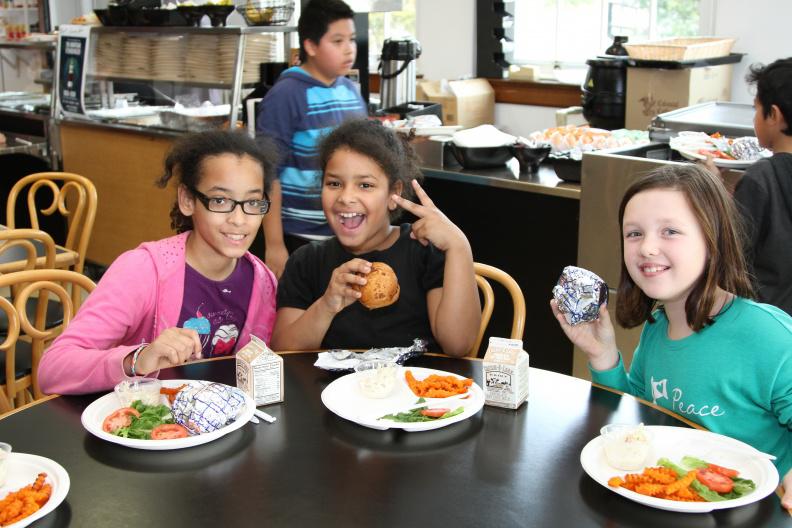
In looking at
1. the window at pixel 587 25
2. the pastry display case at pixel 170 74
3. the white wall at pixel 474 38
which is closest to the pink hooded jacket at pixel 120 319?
the pastry display case at pixel 170 74

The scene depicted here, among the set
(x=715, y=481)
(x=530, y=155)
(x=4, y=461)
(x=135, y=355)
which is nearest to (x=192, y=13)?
(x=530, y=155)

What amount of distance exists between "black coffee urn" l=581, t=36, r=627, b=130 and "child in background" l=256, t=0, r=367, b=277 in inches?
66.1

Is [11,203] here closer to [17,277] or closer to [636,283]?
[17,277]

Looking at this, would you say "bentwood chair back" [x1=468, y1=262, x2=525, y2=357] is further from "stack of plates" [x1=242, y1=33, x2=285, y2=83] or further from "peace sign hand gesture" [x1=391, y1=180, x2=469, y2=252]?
"stack of plates" [x1=242, y1=33, x2=285, y2=83]

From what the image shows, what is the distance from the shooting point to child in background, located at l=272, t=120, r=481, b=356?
1.96 m

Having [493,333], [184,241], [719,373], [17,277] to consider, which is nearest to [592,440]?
[719,373]

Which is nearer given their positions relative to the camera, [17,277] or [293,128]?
[17,277]

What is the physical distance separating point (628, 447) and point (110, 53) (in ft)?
14.2

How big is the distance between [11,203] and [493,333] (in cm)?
195

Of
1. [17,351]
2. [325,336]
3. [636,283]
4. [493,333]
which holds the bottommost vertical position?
[493,333]

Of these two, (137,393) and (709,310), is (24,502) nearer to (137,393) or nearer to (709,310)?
(137,393)

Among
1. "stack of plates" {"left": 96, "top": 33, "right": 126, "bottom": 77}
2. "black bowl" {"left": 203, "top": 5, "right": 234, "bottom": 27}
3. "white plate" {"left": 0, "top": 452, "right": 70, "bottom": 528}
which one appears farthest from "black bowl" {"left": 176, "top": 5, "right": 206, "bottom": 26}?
"white plate" {"left": 0, "top": 452, "right": 70, "bottom": 528}

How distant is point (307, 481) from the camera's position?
131 centimetres

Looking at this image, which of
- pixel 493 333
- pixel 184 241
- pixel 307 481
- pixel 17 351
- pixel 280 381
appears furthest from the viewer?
pixel 493 333
